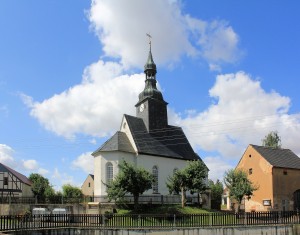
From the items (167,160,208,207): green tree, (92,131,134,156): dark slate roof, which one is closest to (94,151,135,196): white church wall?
(92,131,134,156): dark slate roof

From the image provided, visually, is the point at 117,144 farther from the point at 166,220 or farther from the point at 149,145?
the point at 166,220

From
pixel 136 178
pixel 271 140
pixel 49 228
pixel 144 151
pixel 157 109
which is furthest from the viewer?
pixel 271 140

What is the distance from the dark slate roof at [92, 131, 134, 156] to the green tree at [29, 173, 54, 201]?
67.0ft

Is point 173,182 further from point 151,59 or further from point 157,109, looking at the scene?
point 151,59

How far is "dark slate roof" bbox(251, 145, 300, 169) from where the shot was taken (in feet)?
158

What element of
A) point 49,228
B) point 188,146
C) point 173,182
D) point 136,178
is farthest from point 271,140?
point 49,228

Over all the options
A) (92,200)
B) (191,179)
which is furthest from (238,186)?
(92,200)

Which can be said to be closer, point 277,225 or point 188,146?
point 277,225

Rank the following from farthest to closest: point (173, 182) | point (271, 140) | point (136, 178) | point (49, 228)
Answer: point (271, 140) → point (173, 182) → point (136, 178) → point (49, 228)

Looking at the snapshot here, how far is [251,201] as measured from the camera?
162ft

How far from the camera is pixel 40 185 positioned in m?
67.6

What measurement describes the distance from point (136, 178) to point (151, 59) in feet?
67.4

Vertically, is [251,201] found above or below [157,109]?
below

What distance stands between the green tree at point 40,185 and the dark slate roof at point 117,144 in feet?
67.0
